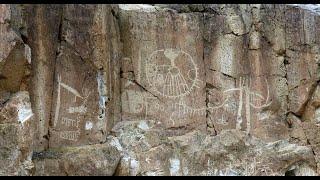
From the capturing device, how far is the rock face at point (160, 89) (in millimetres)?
8766

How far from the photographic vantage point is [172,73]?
1009 cm

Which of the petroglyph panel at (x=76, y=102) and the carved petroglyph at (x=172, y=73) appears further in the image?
the carved petroglyph at (x=172, y=73)

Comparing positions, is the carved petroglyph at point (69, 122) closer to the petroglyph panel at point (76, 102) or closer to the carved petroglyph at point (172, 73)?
the petroglyph panel at point (76, 102)

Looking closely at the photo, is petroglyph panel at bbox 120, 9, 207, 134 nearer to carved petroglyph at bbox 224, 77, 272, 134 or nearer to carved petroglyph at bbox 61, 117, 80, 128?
carved petroglyph at bbox 224, 77, 272, 134

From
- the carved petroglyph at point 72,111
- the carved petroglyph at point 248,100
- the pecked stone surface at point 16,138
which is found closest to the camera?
the pecked stone surface at point 16,138

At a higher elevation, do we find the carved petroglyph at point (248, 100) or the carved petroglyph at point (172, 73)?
the carved petroglyph at point (172, 73)

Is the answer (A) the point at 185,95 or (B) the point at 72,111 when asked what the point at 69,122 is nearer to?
(B) the point at 72,111

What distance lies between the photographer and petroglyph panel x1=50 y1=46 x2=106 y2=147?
9305 mm

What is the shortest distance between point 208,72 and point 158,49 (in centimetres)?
99

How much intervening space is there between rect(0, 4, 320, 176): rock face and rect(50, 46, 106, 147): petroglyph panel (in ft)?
0.05

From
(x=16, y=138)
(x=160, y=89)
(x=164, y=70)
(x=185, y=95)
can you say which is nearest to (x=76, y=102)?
(x=16, y=138)

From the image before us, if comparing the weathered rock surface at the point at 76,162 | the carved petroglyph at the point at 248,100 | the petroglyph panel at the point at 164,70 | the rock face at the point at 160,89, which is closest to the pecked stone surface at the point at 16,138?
the rock face at the point at 160,89

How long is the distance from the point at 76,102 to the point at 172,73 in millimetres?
1832

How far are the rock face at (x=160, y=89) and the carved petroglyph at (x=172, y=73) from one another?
0.02m
